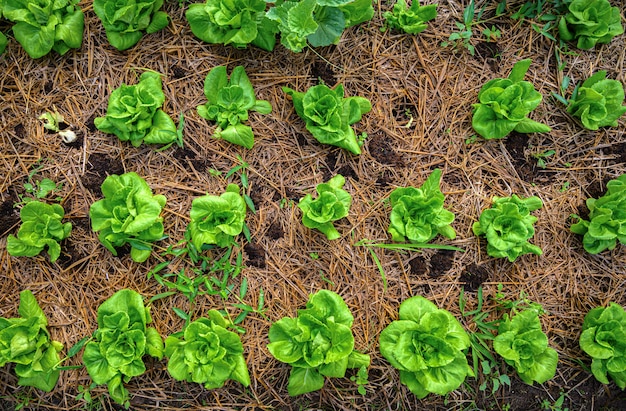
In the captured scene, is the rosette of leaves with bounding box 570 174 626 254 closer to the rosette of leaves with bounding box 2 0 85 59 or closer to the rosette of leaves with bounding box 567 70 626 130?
the rosette of leaves with bounding box 567 70 626 130

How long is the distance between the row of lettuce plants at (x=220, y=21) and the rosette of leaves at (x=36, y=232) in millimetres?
946

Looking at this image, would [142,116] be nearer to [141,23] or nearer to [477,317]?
[141,23]

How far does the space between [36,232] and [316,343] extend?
5.71 ft

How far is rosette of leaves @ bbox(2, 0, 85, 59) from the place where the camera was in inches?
104

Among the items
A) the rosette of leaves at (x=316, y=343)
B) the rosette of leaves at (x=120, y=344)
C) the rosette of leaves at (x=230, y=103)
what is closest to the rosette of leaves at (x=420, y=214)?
the rosette of leaves at (x=316, y=343)

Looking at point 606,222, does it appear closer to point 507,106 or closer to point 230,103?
point 507,106

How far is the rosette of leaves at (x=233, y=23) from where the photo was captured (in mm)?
2594

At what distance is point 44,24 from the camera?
2680mm

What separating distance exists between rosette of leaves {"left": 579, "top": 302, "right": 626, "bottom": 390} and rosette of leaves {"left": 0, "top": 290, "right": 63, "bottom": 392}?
3164 millimetres

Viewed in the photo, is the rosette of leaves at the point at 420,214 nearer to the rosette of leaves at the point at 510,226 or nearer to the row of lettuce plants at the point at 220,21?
the rosette of leaves at the point at 510,226

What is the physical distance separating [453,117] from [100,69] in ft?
7.34

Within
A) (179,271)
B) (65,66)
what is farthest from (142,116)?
(179,271)

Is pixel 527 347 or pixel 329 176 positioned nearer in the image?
pixel 527 347

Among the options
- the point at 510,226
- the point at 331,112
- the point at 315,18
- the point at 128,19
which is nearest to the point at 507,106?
the point at 510,226
